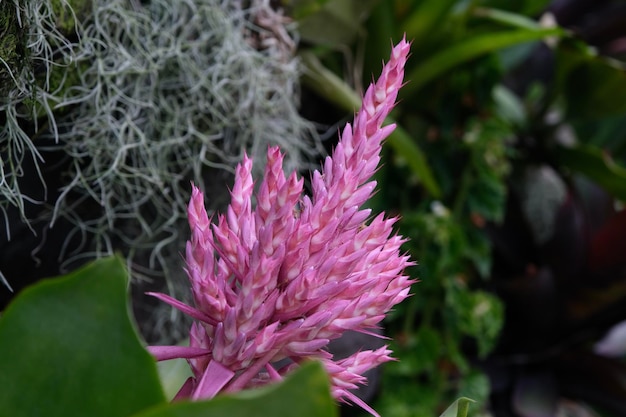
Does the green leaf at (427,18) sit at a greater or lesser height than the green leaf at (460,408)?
greater

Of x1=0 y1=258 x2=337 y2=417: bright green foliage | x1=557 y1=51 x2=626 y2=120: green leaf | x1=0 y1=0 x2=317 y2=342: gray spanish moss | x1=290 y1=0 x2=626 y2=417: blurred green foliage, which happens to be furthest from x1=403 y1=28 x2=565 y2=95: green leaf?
x1=0 y1=258 x2=337 y2=417: bright green foliage

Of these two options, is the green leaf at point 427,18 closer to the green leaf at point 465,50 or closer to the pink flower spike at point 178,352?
the green leaf at point 465,50

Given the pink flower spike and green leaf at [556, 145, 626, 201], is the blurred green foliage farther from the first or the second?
the pink flower spike

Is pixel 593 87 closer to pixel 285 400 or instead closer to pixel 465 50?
pixel 465 50

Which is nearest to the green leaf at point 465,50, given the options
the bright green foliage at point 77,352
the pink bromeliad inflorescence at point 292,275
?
the pink bromeliad inflorescence at point 292,275

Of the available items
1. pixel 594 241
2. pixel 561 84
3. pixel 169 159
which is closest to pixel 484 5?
pixel 561 84

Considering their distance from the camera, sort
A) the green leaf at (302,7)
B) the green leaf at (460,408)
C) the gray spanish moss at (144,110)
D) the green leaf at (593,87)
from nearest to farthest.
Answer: the green leaf at (460,408)
the gray spanish moss at (144,110)
the green leaf at (302,7)
the green leaf at (593,87)
